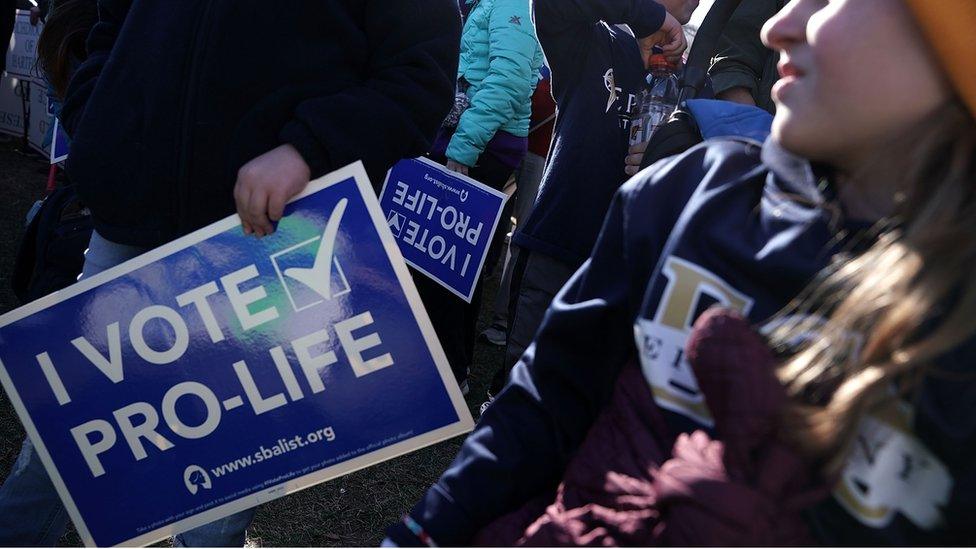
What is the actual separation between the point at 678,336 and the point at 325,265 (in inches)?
32.9

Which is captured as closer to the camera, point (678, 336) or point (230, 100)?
point (678, 336)

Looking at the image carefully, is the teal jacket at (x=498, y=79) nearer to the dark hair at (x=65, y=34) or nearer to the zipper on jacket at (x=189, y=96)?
the dark hair at (x=65, y=34)

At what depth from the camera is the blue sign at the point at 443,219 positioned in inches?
141

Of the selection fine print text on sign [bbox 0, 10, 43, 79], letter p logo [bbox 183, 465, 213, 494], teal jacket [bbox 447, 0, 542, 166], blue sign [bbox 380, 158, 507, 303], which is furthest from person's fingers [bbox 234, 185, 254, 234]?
fine print text on sign [bbox 0, 10, 43, 79]

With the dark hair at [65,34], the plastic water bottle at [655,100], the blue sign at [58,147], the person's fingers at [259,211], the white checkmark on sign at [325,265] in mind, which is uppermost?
the dark hair at [65,34]

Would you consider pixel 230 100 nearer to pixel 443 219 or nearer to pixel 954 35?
pixel 954 35

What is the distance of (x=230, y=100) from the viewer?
180cm

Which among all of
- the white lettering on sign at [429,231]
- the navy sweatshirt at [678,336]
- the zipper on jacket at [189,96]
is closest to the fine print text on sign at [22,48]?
the white lettering on sign at [429,231]

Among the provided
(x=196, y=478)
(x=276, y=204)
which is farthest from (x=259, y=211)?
(x=196, y=478)

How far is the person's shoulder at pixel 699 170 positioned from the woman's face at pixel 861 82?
11 centimetres

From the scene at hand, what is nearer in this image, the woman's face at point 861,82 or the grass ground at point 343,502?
the woman's face at point 861,82

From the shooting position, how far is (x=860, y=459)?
0.91 meters

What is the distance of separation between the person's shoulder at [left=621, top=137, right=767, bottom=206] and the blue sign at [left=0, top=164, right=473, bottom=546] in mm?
651

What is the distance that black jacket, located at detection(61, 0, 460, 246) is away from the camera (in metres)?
1.78
